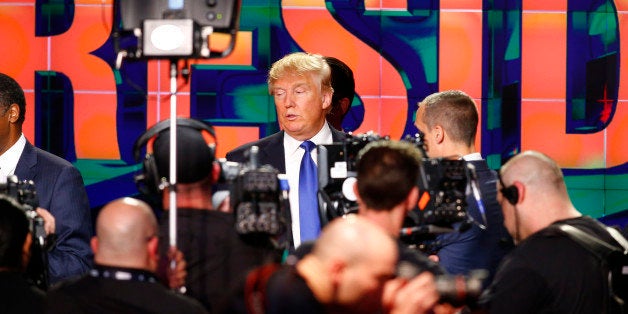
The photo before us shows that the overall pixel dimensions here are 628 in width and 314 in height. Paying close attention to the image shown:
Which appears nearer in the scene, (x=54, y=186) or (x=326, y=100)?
(x=54, y=186)

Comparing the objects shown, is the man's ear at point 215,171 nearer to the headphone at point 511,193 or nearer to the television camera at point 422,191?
the television camera at point 422,191

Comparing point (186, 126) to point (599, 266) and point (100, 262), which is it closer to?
point (100, 262)

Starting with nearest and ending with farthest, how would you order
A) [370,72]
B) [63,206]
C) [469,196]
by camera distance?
[469,196]
[63,206]
[370,72]

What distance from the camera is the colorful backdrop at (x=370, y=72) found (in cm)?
756

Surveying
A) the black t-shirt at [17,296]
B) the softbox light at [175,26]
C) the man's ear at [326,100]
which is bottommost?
the black t-shirt at [17,296]

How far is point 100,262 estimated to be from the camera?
123 inches

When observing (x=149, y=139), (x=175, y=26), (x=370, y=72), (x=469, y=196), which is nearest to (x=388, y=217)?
(x=149, y=139)

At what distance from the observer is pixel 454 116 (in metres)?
4.62

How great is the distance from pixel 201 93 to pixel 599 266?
450 cm

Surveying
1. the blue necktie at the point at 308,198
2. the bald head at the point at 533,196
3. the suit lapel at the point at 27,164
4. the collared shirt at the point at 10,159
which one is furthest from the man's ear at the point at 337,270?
the collared shirt at the point at 10,159

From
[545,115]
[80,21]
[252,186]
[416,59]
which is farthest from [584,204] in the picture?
[252,186]

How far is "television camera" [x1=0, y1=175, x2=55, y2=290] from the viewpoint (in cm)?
373

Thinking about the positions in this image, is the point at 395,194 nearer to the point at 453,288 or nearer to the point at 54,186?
the point at 453,288

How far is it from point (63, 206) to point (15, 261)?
1.05 meters
